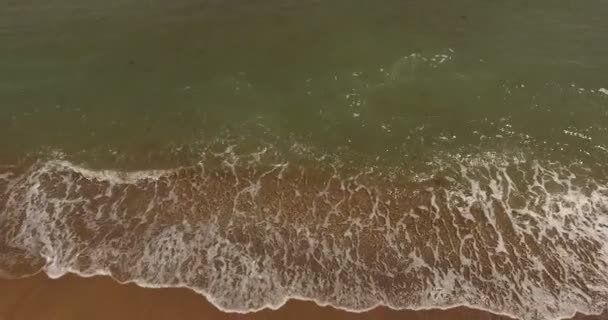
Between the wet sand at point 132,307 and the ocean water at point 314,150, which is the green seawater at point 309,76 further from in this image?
the wet sand at point 132,307

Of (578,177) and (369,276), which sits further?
(578,177)

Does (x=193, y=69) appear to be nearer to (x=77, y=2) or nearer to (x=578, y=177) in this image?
(x=77, y=2)

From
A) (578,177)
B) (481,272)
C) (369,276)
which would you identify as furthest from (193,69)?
(578,177)

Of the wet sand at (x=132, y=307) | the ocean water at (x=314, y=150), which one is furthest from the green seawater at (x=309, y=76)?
the wet sand at (x=132, y=307)

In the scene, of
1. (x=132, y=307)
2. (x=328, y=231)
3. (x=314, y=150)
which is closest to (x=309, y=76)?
(x=314, y=150)

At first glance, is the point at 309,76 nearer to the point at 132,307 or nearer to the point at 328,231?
the point at 328,231

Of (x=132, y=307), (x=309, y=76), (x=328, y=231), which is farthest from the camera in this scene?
(x=309, y=76)

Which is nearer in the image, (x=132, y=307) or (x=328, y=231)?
(x=132, y=307)

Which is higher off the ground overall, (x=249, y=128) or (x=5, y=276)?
(x=249, y=128)
